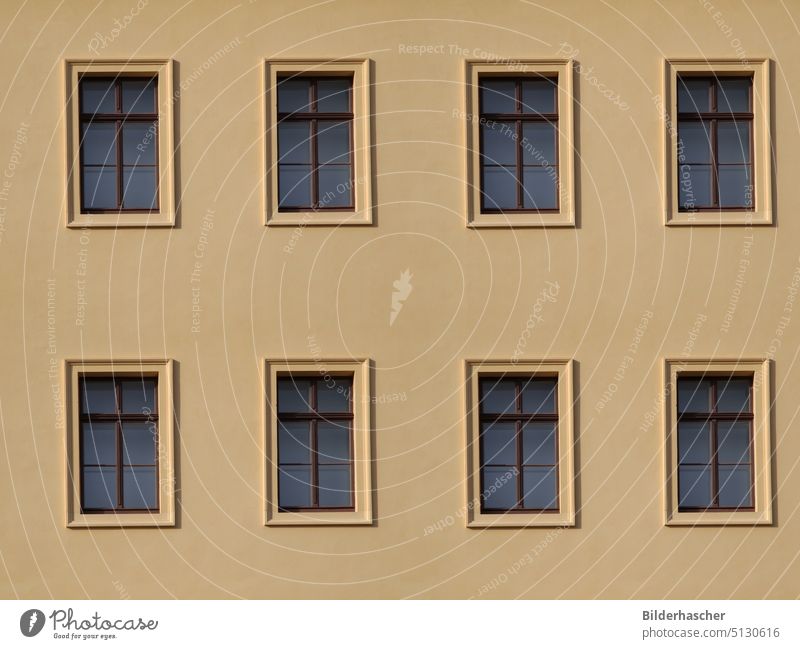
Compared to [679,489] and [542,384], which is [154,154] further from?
[679,489]

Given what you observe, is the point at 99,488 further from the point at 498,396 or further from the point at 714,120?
the point at 714,120

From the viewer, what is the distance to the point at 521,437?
19641 millimetres

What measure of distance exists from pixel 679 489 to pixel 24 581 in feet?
27.7

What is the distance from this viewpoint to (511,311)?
19422mm

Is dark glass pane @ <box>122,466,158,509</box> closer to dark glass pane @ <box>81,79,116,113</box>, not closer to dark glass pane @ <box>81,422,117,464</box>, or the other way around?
dark glass pane @ <box>81,422,117,464</box>

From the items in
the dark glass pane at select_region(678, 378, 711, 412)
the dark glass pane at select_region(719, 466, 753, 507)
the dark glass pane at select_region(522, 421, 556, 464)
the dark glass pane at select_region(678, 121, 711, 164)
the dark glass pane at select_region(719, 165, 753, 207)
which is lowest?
the dark glass pane at select_region(719, 466, 753, 507)

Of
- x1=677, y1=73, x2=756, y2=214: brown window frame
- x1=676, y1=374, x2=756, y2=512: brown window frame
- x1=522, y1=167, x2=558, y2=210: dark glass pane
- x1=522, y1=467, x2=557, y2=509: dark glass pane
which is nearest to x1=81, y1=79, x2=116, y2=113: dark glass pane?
x1=522, y1=167, x2=558, y2=210: dark glass pane

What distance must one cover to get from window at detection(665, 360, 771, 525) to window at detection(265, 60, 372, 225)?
15.9 ft

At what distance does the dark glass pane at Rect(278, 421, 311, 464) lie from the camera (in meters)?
19.5

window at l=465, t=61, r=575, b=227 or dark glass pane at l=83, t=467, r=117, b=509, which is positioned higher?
window at l=465, t=61, r=575, b=227

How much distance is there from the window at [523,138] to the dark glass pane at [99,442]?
5.60 meters

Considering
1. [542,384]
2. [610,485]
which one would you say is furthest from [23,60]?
[610,485]

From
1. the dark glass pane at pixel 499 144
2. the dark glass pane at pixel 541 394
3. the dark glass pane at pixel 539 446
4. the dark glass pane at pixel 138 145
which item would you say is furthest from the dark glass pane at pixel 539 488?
the dark glass pane at pixel 138 145

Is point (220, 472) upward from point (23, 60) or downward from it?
downward
